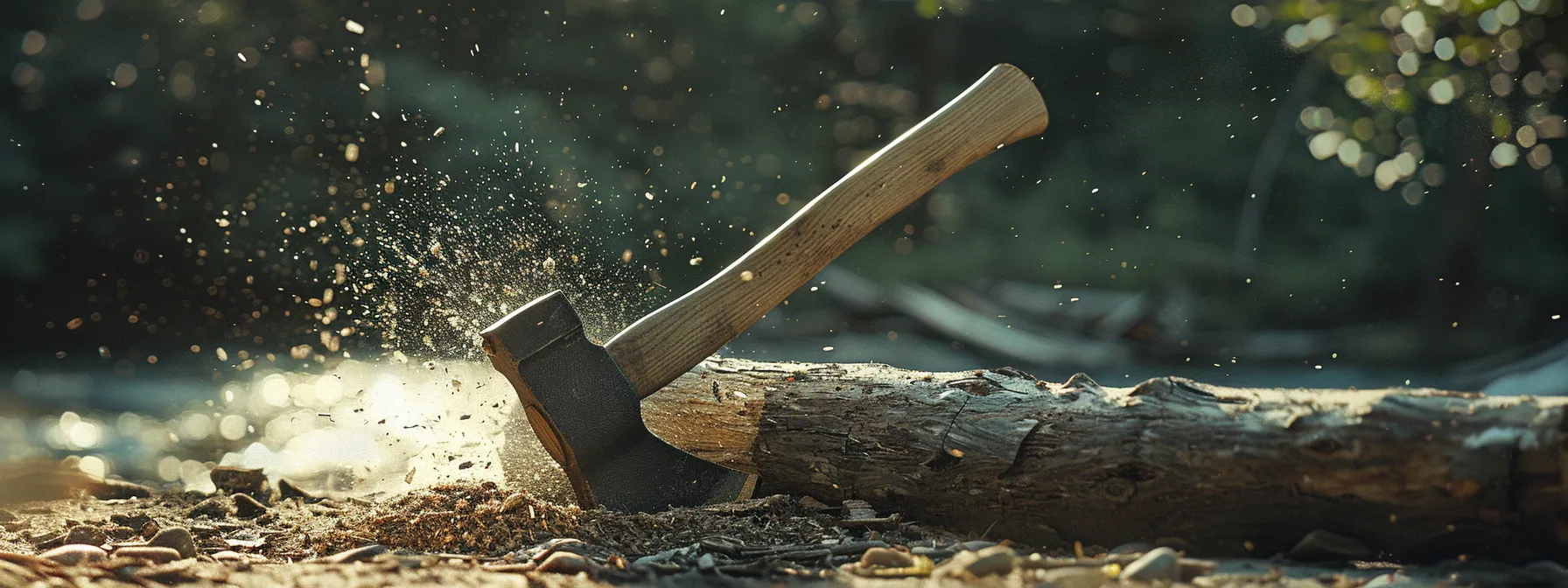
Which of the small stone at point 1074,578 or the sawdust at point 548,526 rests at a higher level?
the sawdust at point 548,526

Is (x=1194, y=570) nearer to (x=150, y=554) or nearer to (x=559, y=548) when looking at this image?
(x=559, y=548)

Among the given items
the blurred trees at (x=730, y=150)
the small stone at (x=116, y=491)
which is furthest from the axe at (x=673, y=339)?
the blurred trees at (x=730, y=150)

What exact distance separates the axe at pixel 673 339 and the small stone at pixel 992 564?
913mm

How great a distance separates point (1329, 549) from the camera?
195 cm

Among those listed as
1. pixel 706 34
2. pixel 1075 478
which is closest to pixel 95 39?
pixel 706 34

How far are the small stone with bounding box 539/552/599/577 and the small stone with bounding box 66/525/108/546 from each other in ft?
3.66

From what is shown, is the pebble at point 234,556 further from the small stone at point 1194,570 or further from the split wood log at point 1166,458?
the small stone at point 1194,570

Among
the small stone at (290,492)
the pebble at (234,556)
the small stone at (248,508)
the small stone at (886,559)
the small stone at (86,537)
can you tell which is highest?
the small stone at (290,492)

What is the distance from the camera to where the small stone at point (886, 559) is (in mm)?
1947

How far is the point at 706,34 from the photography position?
1106 cm

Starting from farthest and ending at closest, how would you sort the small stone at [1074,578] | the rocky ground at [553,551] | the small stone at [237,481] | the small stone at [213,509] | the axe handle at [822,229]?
1. the small stone at [237,481]
2. the small stone at [213,509]
3. the axe handle at [822,229]
4. the rocky ground at [553,551]
5. the small stone at [1074,578]

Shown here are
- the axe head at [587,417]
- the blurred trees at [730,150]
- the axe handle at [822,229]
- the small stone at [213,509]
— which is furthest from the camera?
the blurred trees at [730,150]

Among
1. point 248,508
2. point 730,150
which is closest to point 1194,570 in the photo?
point 248,508

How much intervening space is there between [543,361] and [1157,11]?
10.7 metres
